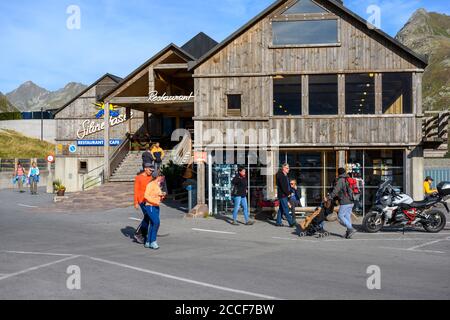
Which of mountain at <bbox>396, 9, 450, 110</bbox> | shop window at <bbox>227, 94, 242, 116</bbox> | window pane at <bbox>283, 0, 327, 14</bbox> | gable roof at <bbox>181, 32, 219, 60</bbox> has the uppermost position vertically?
mountain at <bbox>396, 9, 450, 110</bbox>

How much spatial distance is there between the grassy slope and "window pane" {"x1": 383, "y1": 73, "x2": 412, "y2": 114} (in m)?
45.6

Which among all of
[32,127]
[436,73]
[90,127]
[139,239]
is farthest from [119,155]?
[436,73]

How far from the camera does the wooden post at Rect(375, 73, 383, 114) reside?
19.1 meters

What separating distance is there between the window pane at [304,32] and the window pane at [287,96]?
4.44 ft

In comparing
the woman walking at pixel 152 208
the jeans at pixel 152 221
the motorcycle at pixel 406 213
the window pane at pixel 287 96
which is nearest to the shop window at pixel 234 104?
the window pane at pixel 287 96

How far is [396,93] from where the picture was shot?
19.1 m

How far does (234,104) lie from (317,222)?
715 centimetres

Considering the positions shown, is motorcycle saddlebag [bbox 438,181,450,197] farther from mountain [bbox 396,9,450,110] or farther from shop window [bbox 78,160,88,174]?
mountain [bbox 396,9,450,110]

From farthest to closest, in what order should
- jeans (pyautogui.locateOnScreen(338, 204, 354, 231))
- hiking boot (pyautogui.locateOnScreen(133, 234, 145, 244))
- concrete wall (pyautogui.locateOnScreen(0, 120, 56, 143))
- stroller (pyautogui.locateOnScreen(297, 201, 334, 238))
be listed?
concrete wall (pyautogui.locateOnScreen(0, 120, 56, 143)), stroller (pyautogui.locateOnScreen(297, 201, 334, 238)), jeans (pyautogui.locateOnScreen(338, 204, 354, 231)), hiking boot (pyautogui.locateOnScreen(133, 234, 145, 244))

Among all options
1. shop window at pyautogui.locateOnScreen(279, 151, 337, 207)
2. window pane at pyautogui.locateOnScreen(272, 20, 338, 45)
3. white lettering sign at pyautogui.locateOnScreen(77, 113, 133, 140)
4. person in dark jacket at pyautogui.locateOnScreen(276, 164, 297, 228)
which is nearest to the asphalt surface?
person in dark jacket at pyautogui.locateOnScreen(276, 164, 297, 228)

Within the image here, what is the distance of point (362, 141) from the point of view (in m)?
19.1

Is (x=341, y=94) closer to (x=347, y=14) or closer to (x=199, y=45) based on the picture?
(x=347, y=14)
